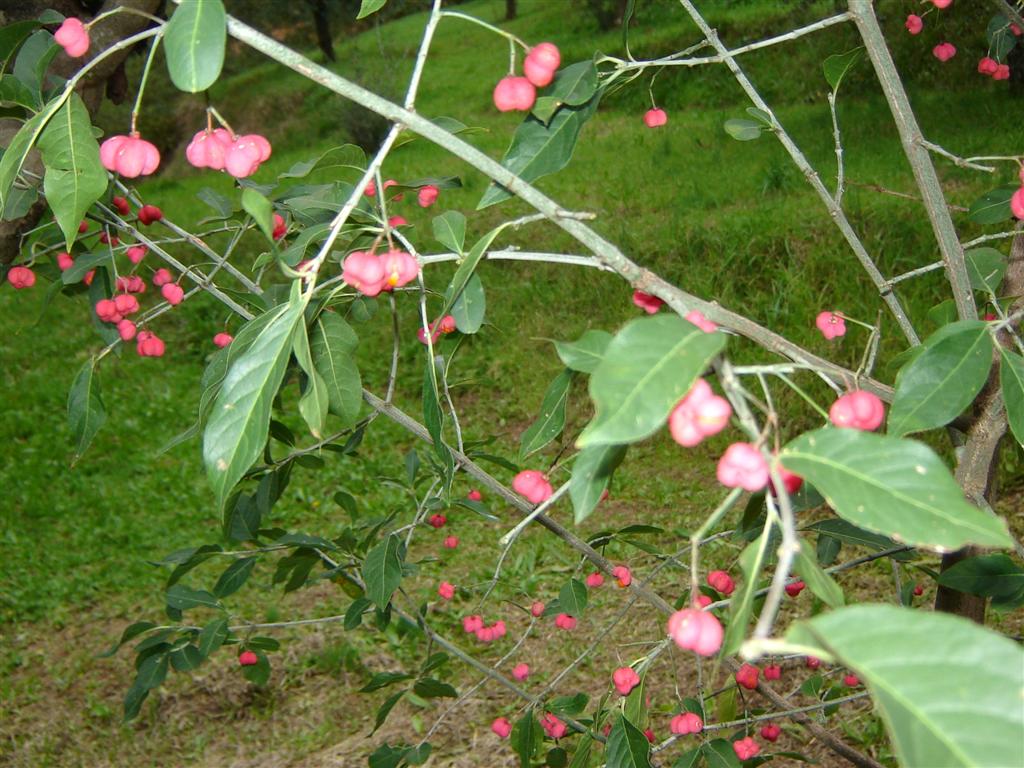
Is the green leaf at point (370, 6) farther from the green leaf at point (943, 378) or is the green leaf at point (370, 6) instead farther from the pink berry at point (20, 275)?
the pink berry at point (20, 275)

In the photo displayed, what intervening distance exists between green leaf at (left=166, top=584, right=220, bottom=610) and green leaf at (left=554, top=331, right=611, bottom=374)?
1501mm

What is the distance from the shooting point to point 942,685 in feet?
1.43

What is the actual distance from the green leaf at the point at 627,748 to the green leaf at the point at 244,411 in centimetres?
82

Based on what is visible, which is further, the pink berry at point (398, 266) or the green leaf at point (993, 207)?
the green leaf at point (993, 207)

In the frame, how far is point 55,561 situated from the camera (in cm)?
404

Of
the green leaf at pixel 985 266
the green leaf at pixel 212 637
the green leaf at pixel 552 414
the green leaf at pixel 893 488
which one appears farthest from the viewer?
the green leaf at pixel 212 637

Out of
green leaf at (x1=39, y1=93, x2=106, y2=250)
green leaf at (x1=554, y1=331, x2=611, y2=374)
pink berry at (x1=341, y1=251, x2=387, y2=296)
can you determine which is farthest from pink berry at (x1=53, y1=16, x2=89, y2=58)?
green leaf at (x1=554, y1=331, x2=611, y2=374)

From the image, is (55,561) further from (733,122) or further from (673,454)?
(733,122)

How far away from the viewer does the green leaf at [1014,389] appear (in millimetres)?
904

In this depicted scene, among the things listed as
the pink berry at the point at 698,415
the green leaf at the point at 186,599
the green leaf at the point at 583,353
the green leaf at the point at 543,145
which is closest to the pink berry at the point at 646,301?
the green leaf at the point at 583,353

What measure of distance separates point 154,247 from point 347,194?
0.45 metres

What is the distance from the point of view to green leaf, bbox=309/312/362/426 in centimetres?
117

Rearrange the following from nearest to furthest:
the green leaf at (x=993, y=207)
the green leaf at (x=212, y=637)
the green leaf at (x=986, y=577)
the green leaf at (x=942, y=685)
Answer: the green leaf at (x=942, y=685)
the green leaf at (x=986, y=577)
the green leaf at (x=993, y=207)
the green leaf at (x=212, y=637)

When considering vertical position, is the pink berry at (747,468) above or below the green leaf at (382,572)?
above
